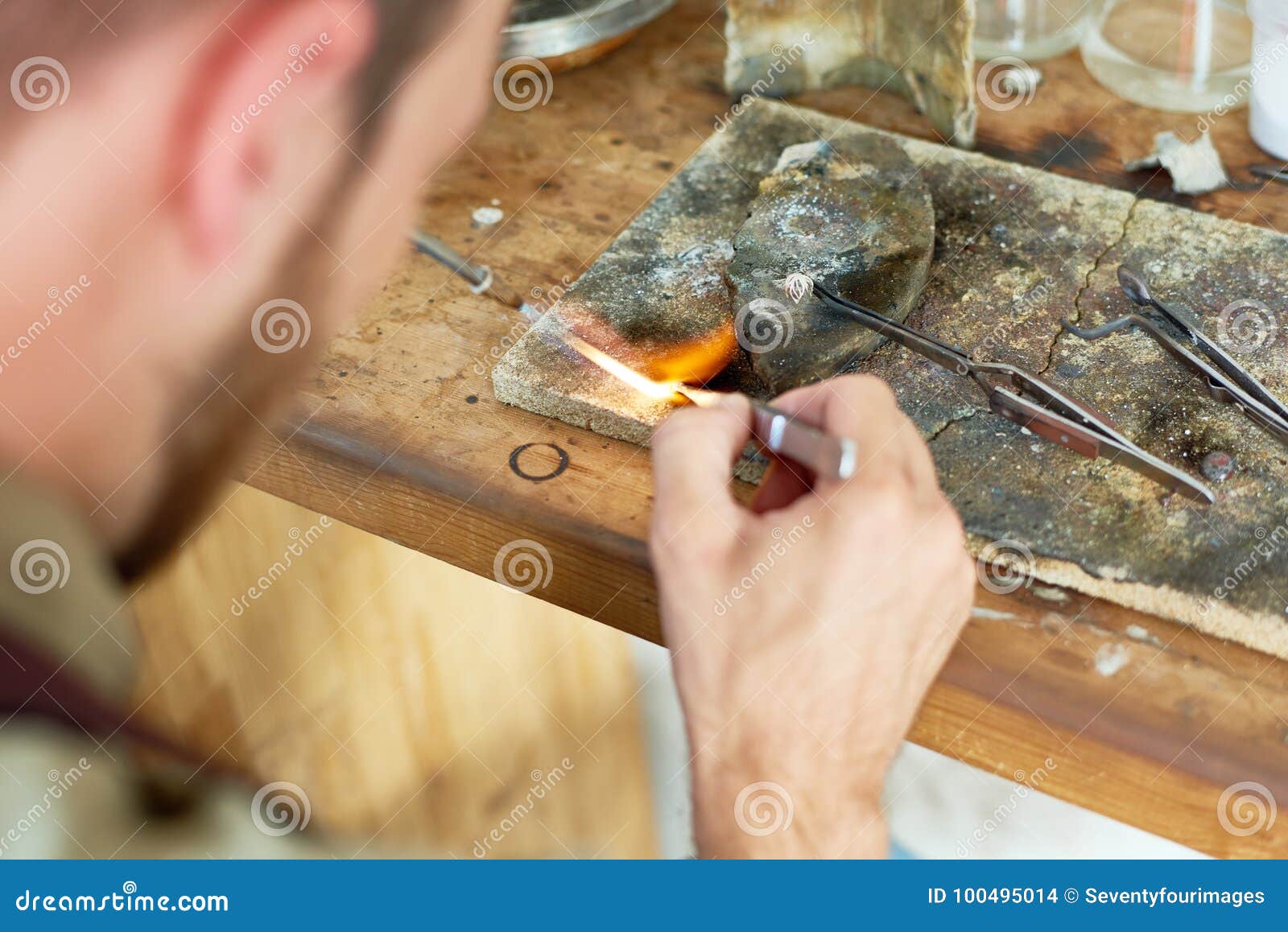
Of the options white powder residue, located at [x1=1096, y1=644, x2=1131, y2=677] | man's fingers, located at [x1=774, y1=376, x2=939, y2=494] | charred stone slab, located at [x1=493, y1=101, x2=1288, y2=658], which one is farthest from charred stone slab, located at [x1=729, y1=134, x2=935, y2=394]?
white powder residue, located at [x1=1096, y1=644, x2=1131, y2=677]

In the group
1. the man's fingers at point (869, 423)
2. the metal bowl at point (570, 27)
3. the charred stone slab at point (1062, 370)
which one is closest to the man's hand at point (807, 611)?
the man's fingers at point (869, 423)

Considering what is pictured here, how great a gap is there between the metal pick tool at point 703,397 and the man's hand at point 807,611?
0.01 metres

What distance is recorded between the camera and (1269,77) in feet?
3.31

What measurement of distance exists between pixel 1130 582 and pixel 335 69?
0.56 m

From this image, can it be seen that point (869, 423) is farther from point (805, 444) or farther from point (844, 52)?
point (844, 52)

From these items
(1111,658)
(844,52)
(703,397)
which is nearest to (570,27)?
(844,52)

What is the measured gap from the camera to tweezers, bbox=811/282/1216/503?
28.2 inches

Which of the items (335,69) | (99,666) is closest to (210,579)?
(99,666)

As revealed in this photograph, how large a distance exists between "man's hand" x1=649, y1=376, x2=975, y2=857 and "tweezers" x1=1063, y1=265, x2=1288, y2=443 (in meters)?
0.25

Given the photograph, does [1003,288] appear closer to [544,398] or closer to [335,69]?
[544,398]

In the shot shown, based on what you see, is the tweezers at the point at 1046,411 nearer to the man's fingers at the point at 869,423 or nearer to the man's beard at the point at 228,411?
the man's fingers at the point at 869,423

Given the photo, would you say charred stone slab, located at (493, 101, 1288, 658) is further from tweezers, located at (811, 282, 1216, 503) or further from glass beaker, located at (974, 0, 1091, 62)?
glass beaker, located at (974, 0, 1091, 62)

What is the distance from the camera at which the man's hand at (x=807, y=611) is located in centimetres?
61

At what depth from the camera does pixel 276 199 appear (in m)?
0.72
